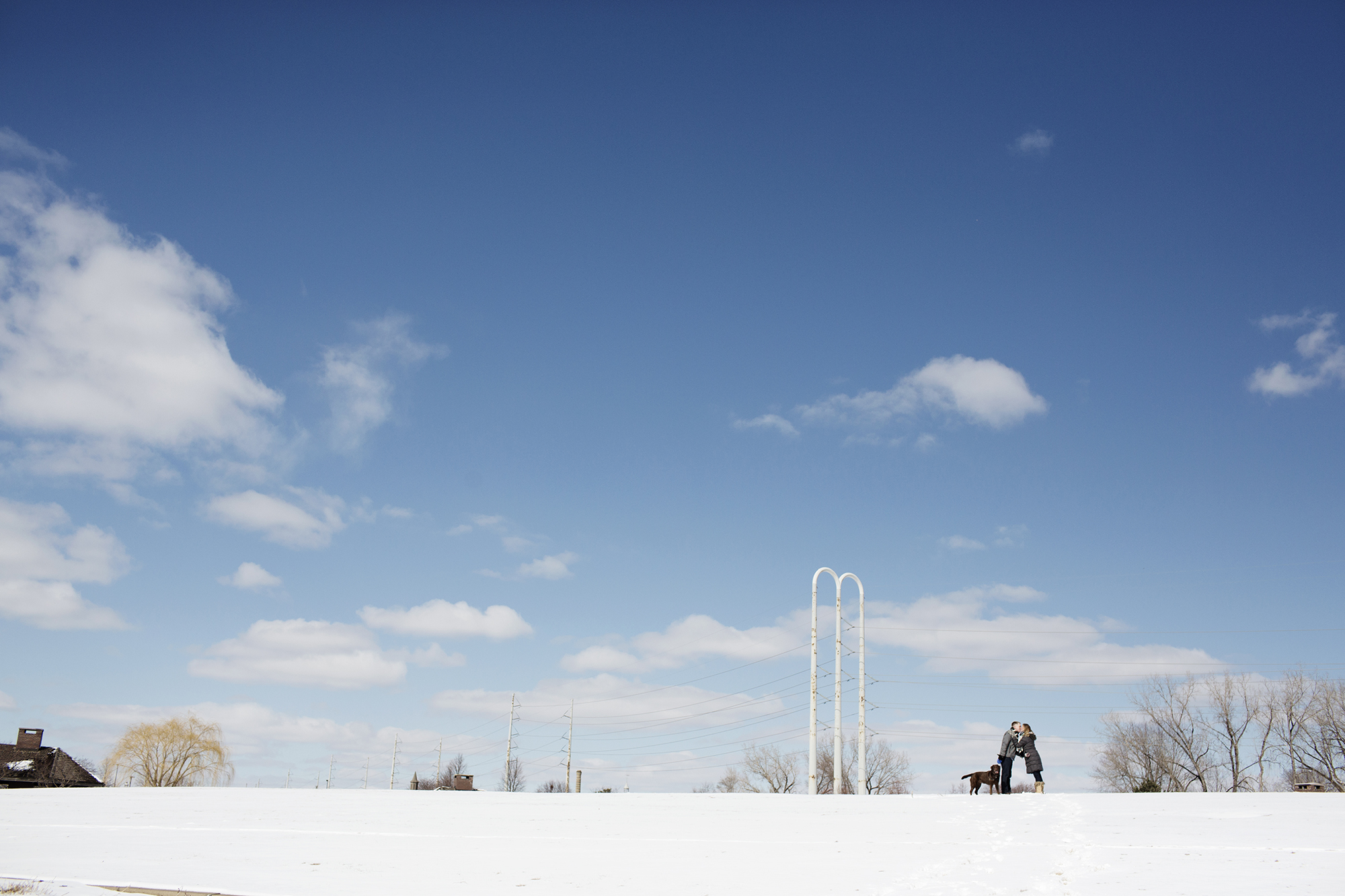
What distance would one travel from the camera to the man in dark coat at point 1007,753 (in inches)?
938

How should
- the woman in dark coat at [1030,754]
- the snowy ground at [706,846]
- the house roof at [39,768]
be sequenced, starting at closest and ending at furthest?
the snowy ground at [706,846], the woman in dark coat at [1030,754], the house roof at [39,768]

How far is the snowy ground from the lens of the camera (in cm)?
1356

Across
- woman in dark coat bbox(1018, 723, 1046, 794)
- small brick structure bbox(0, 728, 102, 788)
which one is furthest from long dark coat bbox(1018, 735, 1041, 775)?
small brick structure bbox(0, 728, 102, 788)

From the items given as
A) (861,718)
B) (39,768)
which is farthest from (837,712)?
(39,768)

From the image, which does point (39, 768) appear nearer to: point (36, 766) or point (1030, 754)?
point (36, 766)

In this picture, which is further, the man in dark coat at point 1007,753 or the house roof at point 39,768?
the house roof at point 39,768

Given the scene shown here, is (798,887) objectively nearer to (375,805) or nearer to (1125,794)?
(1125,794)

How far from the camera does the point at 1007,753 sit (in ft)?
78.2

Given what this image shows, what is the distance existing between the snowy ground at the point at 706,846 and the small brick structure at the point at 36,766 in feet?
172

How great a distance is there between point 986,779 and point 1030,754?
134 cm

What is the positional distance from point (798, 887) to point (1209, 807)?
1051 cm

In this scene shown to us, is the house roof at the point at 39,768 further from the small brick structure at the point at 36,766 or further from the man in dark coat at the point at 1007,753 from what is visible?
the man in dark coat at the point at 1007,753

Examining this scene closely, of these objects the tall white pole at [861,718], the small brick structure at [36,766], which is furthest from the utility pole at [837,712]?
the small brick structure at [36,766]

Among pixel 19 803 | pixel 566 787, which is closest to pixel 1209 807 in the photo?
pixel 19 803
